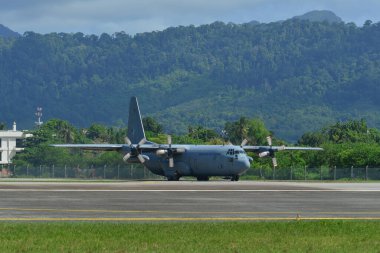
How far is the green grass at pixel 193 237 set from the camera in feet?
73.0

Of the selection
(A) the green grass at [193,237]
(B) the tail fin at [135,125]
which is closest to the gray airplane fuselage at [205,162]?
(B) the tail fin at [135,125]

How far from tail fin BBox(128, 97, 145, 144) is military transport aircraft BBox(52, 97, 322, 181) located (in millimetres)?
2501

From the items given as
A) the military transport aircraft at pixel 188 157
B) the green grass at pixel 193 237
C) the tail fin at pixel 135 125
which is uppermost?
the tail fin at pixel 135 125

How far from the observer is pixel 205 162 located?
76250 millimetres

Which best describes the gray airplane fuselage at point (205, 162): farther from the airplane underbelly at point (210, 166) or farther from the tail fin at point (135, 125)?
the tail fin at point (135, 125)

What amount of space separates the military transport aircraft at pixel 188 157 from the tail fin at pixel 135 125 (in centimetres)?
250

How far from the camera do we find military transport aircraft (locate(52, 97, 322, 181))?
244ft

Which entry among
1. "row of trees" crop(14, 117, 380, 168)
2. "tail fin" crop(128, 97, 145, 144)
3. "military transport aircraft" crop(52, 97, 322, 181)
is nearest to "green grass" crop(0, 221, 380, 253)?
"military transport aircraft" crop(52, 97, 322, 181)

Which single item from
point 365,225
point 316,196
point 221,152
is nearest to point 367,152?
point 221,152

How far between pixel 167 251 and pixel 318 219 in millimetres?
8789

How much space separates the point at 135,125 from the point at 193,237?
6248cm

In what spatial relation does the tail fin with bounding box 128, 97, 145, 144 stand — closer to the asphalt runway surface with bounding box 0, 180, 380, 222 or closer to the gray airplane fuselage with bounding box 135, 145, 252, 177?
the gray airplane fuselage with bounding box 135, 145, 252, 177

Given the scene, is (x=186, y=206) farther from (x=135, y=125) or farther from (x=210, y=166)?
(x=135, y=125)

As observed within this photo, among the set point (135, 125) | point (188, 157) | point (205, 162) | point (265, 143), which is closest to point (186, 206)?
point (205, 162)
